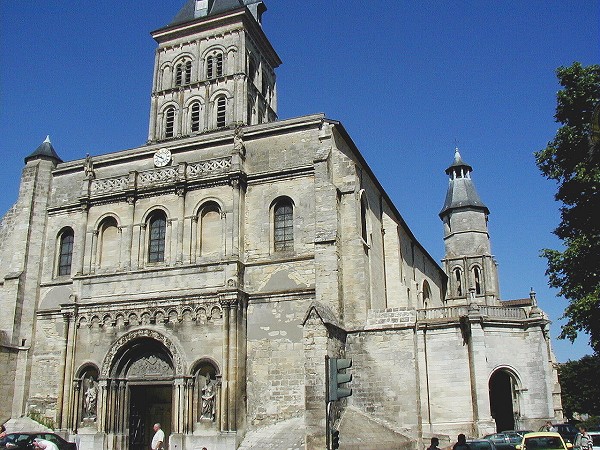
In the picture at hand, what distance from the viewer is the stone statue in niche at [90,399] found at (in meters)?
23.6

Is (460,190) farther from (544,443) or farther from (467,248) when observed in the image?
(544,443)

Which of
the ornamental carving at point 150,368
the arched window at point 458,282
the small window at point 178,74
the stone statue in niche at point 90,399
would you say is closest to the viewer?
the ornamental carving at point 150,368

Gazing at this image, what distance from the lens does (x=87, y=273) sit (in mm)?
25750

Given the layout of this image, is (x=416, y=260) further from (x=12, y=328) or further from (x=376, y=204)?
(x=12, y=328)

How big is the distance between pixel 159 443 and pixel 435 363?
10.6 metres

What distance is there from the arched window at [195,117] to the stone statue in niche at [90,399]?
54.9ft

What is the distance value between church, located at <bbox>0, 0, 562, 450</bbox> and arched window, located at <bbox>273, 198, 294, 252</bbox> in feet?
0.30

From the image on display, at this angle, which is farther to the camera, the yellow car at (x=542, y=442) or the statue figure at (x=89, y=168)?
the statue figure at (x=89, y=168)

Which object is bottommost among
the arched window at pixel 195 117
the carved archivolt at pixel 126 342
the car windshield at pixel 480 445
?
the car windshield at pixel 480 445

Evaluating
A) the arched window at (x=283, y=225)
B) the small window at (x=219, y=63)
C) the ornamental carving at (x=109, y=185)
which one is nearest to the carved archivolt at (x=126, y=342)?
the arched window at (x=283, y=225)

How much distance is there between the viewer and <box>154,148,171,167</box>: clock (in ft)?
87.5

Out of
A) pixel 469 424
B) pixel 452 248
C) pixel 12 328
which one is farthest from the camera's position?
pixel 452 248

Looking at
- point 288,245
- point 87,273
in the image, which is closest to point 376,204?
point 288,245

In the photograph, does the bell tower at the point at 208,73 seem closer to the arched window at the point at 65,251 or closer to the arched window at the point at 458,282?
the arched window at the point at 65,251
